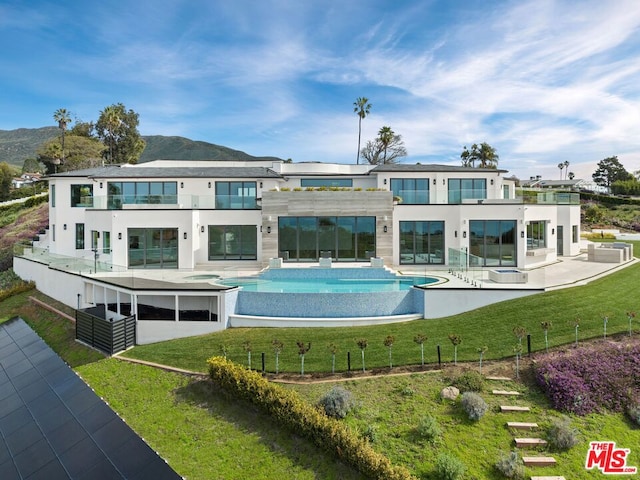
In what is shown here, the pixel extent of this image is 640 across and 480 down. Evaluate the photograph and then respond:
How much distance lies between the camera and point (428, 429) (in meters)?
10.5

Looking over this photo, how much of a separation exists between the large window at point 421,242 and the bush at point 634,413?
15325 mm

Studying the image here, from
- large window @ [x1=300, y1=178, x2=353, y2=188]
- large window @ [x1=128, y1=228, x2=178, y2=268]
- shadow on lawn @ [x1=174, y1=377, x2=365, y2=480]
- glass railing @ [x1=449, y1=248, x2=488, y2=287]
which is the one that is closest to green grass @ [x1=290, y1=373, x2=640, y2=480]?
shadow on lawn @ [x1=174, y1=377, x2=365, y2=480]

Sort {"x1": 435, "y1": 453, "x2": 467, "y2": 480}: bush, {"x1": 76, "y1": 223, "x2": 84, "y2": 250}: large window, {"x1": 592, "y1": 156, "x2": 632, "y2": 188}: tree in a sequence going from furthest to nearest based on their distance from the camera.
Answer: {"x1": 592, "y1": 156, "x2": 632, "y2": 188}: tree, {"x1": 76, "y1": 223, "x2": 84, "y2": 250}: large window, {"x1": 435, "y1": 453, "x2": 467, "y2": 480}: bush

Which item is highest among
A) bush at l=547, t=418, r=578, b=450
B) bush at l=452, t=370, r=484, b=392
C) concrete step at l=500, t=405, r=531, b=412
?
bush at l=452, t=370, r=484, b=392

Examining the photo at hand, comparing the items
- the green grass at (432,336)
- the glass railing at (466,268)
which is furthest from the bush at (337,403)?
the glass railing at (466,268)

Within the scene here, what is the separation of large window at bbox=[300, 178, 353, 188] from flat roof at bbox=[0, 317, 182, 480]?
23.1 metres

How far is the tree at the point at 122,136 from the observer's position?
68.3 metres

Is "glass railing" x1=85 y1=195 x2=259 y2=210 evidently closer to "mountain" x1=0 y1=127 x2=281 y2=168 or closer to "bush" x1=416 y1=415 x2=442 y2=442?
"bush" x1=416 y1=415 x2=442 y2=442

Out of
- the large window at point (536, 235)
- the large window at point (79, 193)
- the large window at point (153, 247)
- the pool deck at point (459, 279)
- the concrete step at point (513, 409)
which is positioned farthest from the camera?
the large window at point (79, 193)

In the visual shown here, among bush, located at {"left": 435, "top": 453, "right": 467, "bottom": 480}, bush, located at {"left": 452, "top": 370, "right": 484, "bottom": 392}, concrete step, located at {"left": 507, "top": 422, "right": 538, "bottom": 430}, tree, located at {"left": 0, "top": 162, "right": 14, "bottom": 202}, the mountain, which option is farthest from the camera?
the mountain

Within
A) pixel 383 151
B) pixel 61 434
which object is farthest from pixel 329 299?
pixel 383 151

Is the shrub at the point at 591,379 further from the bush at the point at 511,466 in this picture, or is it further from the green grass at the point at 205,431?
the green grass at the point at 205,431

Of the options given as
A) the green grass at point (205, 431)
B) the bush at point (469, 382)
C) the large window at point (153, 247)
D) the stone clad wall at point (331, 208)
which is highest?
the stone clad wall at point (331, 208)

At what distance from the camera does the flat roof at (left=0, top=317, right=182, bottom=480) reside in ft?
18.7
